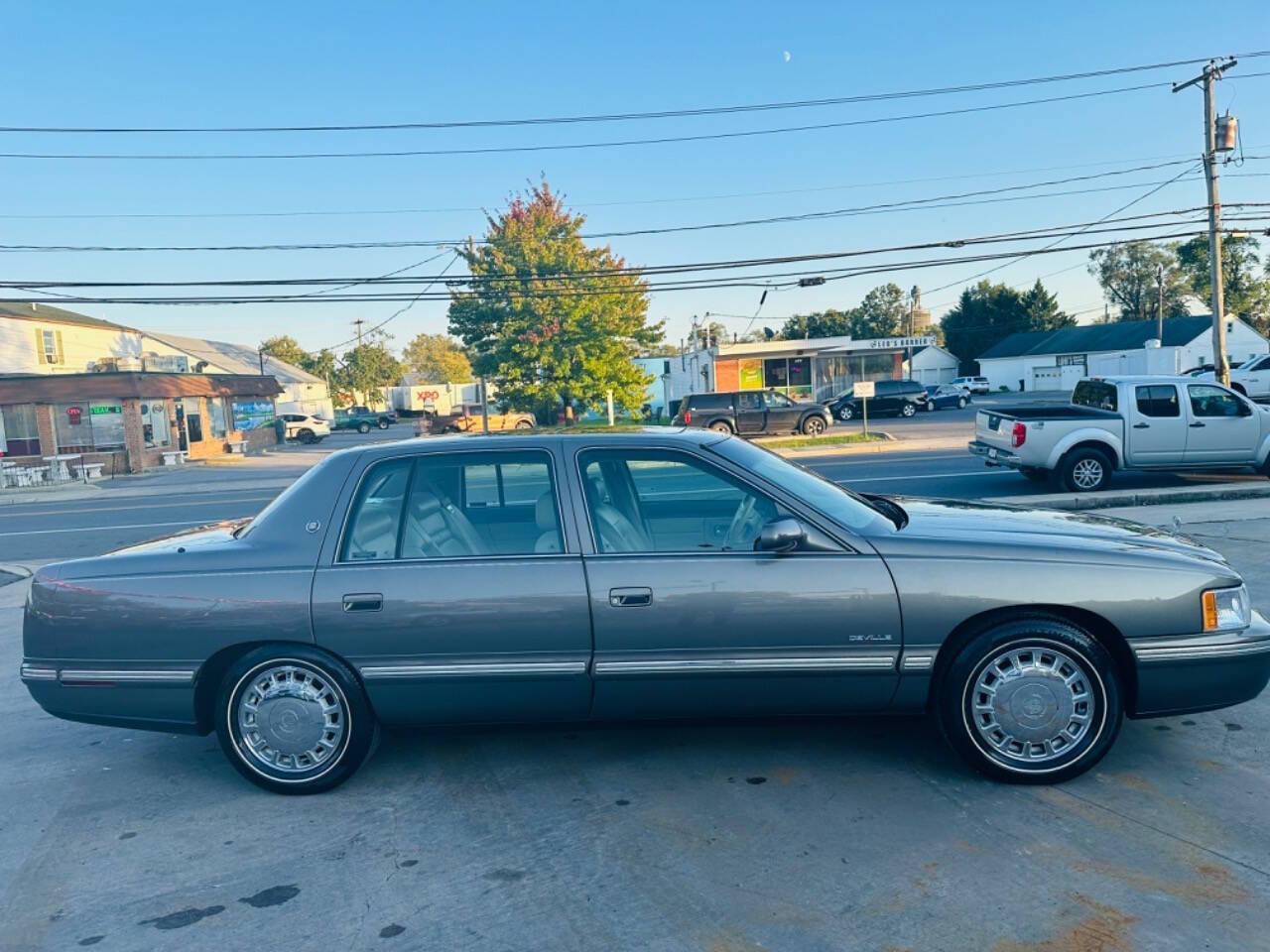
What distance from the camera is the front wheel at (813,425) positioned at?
32.3m

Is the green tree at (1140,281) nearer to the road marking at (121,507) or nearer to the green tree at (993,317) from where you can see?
the green tree at (993,317)

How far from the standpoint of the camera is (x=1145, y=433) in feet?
44.1

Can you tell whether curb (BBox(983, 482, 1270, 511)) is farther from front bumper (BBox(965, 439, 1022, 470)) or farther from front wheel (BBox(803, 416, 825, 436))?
front wheel (BBox(803, 416, 825, 436))

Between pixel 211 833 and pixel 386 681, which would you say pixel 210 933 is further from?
pixel 386 681

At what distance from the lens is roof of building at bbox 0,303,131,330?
38531 millimetres

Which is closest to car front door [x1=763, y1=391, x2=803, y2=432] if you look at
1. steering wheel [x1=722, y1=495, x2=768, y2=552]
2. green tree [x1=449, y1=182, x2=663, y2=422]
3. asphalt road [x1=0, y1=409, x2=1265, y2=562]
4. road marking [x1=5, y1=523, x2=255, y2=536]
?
green tree [x1=449, y1=182, x2=663, y2=422]

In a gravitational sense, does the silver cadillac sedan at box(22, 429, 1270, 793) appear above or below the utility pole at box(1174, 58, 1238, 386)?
Result: below

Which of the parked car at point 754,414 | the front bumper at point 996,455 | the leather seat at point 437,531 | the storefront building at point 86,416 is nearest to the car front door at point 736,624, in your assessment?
the leather seat at point 437,531

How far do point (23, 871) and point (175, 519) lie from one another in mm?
15165

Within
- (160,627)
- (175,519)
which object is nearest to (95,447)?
(175,519)

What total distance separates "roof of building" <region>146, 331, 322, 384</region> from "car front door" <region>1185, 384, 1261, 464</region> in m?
52.9

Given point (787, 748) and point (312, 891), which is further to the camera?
point (787, 748)

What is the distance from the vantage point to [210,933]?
3.18 metres

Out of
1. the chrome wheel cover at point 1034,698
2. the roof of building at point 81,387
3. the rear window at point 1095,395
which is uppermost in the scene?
the roof of building at point 81,387
